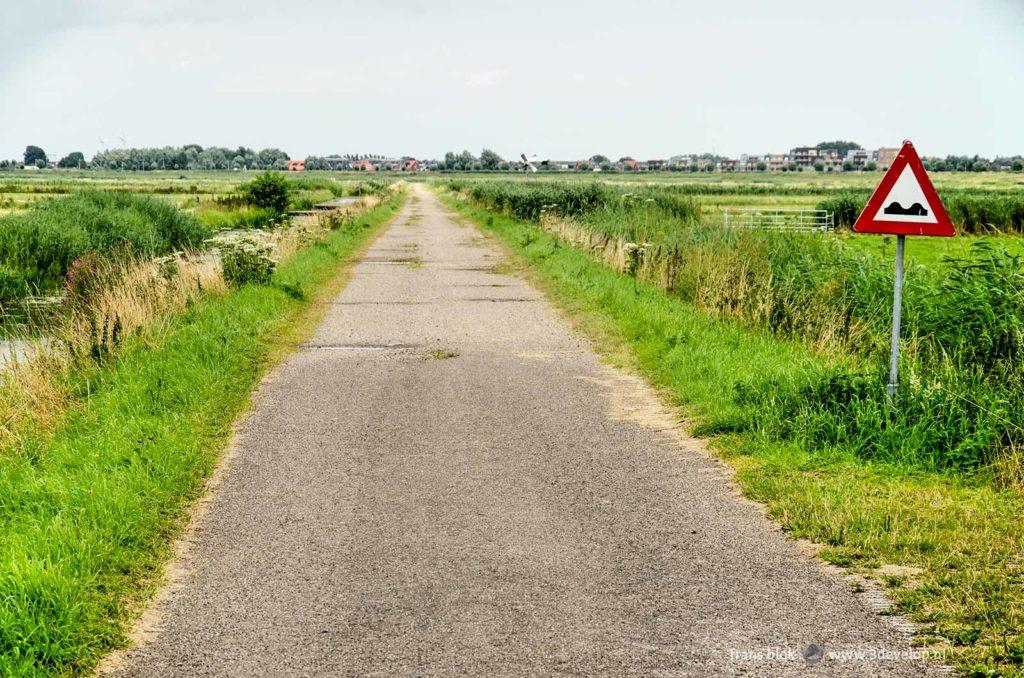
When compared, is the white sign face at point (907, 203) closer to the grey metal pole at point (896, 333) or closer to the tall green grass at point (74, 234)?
the grey metal pole at point (896, 333)

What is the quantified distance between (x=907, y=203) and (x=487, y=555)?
15.3 feet

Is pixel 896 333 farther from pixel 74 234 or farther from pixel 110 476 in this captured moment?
pixel 74 234

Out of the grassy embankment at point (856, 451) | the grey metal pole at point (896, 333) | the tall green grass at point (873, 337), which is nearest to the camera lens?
the grassy embankment at point (856, 451)

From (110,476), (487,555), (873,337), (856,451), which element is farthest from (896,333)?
(110,476)

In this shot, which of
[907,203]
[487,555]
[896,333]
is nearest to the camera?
[487,555]

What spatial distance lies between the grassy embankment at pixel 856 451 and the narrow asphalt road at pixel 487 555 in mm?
326

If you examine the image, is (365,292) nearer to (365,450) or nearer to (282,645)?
(365,450)

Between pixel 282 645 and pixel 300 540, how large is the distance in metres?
1.36

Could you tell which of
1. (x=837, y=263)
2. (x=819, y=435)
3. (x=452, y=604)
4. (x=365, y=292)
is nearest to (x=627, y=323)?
(x=837, y=263)

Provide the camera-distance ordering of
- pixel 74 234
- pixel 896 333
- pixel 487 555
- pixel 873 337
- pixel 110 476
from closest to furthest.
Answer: pixel 487 555, pixel 110 476, pixel 896 333, pixel 873 337, pixel 74 234

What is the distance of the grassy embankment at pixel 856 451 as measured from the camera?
4.64m

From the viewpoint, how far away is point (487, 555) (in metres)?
5.31

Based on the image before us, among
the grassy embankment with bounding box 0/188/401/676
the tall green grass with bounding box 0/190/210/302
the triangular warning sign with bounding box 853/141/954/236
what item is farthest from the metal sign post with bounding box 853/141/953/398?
the tall green grass with bounding box 0/190/210/302

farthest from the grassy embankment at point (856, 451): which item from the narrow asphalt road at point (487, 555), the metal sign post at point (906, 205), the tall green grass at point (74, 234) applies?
the tall green grass at point (74, 234)
